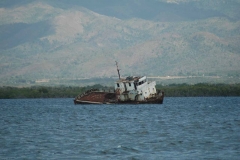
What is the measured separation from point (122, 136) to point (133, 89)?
48.0 m

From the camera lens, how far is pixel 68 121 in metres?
86.1

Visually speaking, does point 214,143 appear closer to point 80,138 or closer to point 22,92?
point 80,138

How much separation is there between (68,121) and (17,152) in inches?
1181

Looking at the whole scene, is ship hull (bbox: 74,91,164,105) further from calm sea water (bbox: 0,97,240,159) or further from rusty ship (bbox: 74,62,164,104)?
calm sea water (bbox: 0,97,240,159)

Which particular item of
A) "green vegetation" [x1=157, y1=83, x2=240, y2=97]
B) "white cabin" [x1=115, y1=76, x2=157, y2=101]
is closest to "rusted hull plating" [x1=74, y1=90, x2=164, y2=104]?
"white cabin" [x1=115, y1=76, x2=157, y2=101]

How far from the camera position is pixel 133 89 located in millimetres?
113938

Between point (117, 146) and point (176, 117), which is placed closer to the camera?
point (117, 146)

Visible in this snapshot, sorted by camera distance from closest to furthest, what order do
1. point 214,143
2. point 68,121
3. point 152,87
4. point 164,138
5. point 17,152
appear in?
point 17,152 → point 214,143 → point 164,138 → point 68,121 → point 152,87

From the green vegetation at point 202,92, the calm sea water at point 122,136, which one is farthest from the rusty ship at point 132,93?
the green vegetation at point 202,92

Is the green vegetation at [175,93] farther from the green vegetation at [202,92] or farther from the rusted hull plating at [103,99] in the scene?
the rusted hull plating at [103,99]

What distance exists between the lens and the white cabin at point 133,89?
11350cm

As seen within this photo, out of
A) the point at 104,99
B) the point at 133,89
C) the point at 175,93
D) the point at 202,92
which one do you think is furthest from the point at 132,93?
the point at 175,93

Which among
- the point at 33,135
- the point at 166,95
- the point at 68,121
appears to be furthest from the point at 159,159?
the point at 166,95

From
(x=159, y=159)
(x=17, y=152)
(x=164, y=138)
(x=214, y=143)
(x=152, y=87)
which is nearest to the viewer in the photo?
(x=159, y=159)
